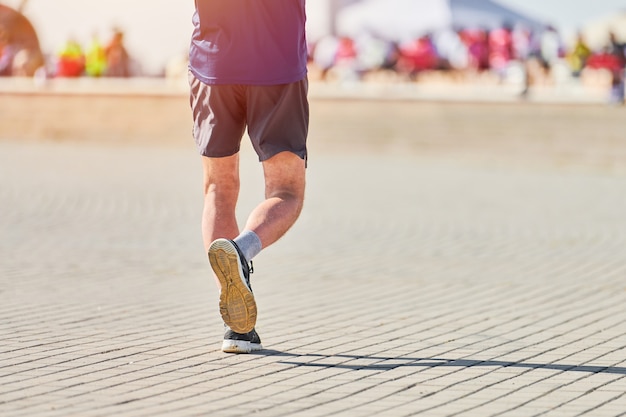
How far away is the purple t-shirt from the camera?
484 cm

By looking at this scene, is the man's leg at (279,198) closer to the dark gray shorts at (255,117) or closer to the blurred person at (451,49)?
the dark gray shorts at (255,117)

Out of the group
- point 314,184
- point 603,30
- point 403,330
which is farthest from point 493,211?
point 603,30

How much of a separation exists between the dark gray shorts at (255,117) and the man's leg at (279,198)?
51 mm

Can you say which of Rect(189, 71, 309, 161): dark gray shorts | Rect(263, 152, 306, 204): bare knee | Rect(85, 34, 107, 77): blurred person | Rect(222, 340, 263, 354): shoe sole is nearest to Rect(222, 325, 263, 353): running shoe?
Rect(222, 340, 263, 354): shoe sole

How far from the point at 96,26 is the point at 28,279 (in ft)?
80.8

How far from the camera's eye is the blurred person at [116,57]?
85.6ft

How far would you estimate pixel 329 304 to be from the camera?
6.34 metres

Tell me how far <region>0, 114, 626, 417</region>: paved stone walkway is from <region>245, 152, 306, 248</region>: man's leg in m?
0.48

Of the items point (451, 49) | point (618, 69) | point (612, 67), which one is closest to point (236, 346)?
point (618, 69)

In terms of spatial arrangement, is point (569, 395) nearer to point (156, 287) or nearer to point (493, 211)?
point (156, 287)

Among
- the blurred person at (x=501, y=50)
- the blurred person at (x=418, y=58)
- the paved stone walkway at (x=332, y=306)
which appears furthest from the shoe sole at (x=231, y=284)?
the blurred person at (x=418, y=58)

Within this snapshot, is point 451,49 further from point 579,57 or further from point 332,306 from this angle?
point 332,306

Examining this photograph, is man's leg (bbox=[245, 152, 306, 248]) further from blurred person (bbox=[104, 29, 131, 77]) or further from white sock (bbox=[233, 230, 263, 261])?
blurred person (bbox=[104, 29, 131, 77])

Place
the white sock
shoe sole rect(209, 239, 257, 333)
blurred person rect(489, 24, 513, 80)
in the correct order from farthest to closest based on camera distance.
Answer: blurred person rect(489, 24, 513, 80) → the white sock → shoe sole rect(209, 239, 257, 333)
